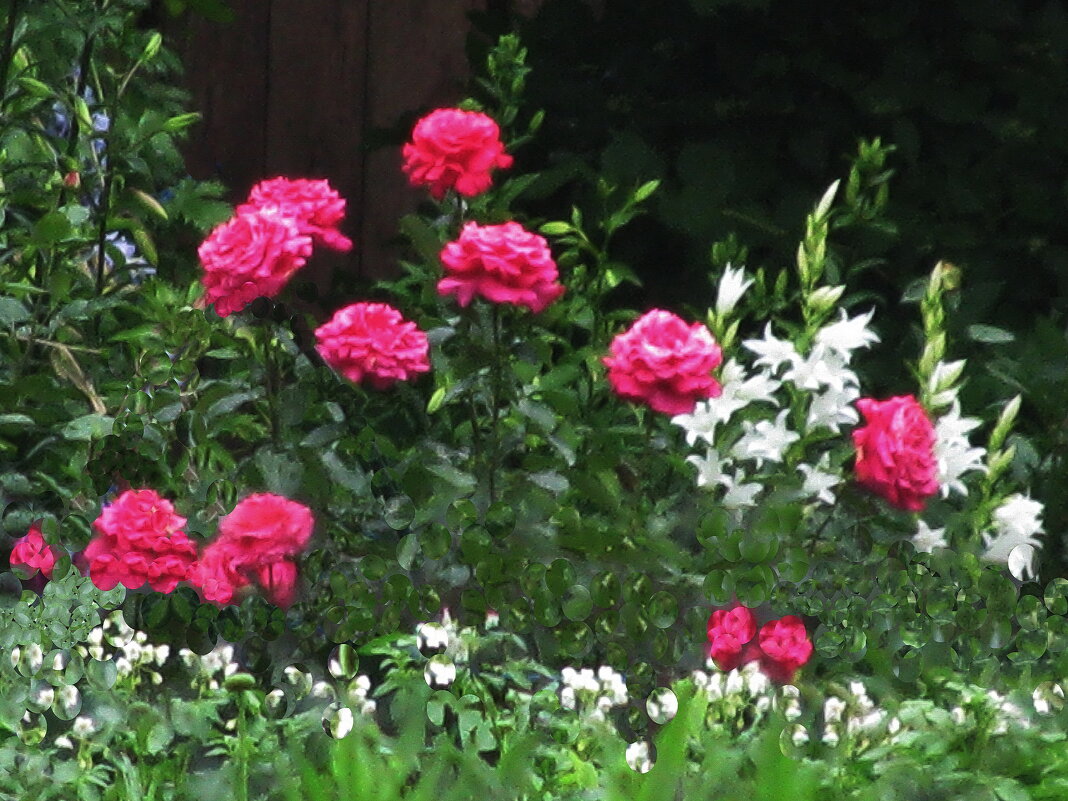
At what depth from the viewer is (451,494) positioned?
6.98 ft

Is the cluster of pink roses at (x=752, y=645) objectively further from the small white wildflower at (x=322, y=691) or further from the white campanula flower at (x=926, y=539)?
the white campanula flower at (x=926, y=539)

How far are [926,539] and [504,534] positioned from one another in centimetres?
72

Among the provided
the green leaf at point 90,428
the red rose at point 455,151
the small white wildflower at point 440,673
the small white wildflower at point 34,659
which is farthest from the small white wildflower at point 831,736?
the green leaf at point 90,428

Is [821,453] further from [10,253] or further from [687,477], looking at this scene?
[10,253]

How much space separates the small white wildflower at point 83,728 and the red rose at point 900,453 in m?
1.14

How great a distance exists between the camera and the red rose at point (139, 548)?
1892 mm

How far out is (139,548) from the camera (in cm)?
189

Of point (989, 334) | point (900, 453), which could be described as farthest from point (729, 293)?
point (989, 334)

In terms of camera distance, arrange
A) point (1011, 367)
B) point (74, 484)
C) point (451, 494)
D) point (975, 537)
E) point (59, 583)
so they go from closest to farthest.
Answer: point (59, 583) < point (451, 494) < point (975, 537) < point (74, 484) < point (1011, 367)

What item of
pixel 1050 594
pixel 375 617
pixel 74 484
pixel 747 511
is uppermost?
pixel 1050 594

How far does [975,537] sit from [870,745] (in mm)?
856

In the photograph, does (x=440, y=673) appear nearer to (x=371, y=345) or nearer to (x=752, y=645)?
(x=752, y=645)

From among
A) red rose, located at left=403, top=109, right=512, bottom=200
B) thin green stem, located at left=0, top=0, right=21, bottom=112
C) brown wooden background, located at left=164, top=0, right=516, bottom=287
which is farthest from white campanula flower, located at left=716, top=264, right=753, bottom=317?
brown wooden background, located at left=164, top=0, right=516, bottom=287

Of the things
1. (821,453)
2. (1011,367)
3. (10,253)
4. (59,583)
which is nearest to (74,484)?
(10,253)
